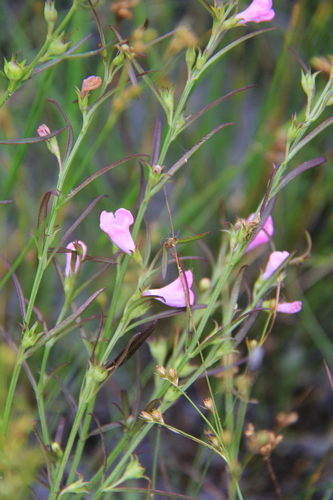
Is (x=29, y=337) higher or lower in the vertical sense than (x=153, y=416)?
higher

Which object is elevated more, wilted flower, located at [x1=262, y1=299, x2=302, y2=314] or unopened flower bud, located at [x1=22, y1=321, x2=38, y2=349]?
unopened flower bud, located at [x1=22, y1=321, x2=38, y2=349]

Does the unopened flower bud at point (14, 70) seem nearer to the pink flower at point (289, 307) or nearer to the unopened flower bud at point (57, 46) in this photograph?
Result: the unopened flower bud at point (57, 46)

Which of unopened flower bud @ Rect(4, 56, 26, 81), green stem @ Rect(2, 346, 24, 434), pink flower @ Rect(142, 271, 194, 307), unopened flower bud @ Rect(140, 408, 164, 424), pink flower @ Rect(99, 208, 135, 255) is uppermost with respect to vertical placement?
A: unopened flower bud @ Rect(4, 56, 26, 81)

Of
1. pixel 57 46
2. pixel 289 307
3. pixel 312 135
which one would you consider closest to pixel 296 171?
pixel 312 135

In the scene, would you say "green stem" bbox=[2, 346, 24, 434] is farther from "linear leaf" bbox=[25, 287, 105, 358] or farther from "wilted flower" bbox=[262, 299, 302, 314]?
"wilted flower" bbox=[262, 299, 302, 314]

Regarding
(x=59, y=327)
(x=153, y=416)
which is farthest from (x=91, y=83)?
(x=153, y=416)

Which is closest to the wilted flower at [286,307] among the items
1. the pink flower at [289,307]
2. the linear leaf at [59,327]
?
the pink flower at [289,307]

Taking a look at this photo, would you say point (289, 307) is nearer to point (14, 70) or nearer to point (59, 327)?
point (59, 327)

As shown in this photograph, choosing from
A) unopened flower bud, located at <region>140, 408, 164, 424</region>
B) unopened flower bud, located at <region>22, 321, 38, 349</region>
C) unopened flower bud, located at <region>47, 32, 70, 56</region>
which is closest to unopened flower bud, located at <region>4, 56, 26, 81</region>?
unopened flower bud, located at <region>47, 32, 70, 56</region>

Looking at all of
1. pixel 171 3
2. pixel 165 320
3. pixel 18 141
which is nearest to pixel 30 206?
pixel 165 320

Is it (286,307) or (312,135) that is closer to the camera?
(312,135)

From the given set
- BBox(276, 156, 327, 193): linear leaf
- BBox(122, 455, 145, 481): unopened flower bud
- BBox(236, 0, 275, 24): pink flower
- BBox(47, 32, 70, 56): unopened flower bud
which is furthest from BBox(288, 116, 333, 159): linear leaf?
BBox(122, 455, 145, 481): unopened flower bud

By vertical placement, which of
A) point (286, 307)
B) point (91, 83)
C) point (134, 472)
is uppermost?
point (91, 83)
